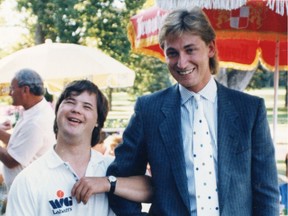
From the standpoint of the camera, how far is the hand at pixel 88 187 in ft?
6.69

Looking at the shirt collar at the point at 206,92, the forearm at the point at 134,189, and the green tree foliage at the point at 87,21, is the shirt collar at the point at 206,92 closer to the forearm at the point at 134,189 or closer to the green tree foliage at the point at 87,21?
the forearm at the point at 134,189

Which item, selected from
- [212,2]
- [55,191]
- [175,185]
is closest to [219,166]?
[175,185]

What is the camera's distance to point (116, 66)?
7.65m

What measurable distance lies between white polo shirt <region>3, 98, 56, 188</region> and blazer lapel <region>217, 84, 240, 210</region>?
2.49 meters

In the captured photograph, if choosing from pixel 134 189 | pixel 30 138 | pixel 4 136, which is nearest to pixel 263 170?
pixel 134 189

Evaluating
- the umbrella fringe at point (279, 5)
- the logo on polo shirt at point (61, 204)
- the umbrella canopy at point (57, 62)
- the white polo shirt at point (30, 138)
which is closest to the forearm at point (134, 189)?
the logo on polo shirt at point (61, 204)

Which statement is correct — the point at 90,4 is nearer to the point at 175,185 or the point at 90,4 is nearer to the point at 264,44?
the point at 264,44

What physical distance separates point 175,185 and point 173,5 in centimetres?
137

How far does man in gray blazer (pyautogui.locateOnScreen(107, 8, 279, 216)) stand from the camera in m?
2.04

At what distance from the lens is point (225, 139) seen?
6.80 feet

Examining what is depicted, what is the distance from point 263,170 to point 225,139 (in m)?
0.21

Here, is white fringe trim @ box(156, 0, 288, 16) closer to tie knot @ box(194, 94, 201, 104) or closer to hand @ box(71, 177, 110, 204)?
tie knot @ box(194, 94, 201, 104)

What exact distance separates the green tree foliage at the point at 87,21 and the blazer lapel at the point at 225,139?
1517 centimetres

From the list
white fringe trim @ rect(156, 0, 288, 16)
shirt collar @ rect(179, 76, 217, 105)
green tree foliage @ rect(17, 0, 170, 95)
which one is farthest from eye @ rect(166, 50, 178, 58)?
green tree foliage @ rect(17, 0, 170, 95)
